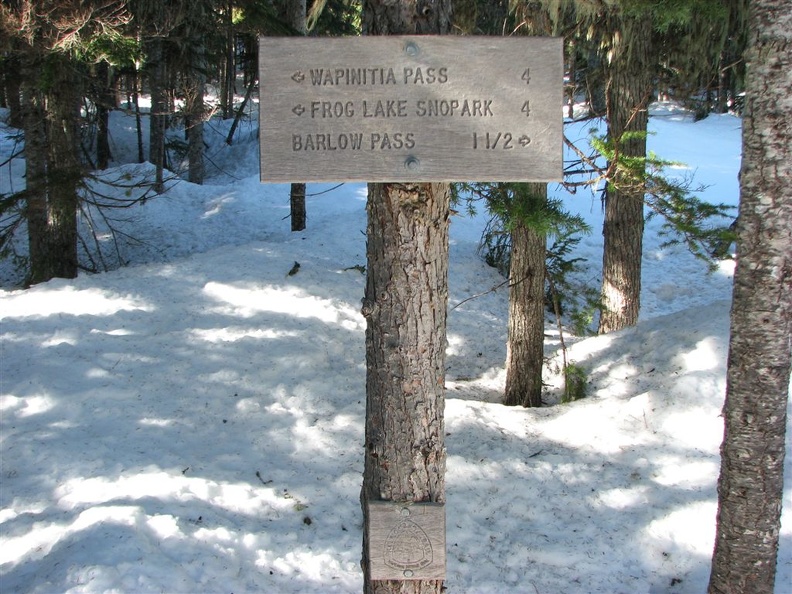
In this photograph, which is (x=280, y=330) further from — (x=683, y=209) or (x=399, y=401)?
(x=399, y=401)

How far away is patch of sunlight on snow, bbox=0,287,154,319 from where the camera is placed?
8.02m

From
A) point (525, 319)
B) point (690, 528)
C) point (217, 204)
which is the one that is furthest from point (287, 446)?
point (217, 204)

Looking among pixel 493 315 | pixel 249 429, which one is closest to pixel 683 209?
pixel 249 429

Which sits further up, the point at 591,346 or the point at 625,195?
the point at 625,195

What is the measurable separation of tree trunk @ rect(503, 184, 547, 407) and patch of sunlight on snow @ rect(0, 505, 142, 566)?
12.7 feet

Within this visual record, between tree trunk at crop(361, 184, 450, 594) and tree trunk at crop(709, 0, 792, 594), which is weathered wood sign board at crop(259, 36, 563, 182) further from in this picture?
tree trunk at crop(709, 0, 792, 594)

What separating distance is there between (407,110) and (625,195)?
5.14 meters

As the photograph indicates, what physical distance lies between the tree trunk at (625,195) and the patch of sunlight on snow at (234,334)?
11.7 feet

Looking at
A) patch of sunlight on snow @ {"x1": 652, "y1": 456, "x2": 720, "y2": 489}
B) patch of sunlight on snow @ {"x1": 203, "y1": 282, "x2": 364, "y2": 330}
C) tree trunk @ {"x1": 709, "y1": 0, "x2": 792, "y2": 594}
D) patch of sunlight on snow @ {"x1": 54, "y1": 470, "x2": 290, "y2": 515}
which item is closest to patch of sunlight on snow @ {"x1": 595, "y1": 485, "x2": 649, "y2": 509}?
patch of sunlight on snow @ {"x1": 652, "y1": 456, "x2": 720, "y2": 489}

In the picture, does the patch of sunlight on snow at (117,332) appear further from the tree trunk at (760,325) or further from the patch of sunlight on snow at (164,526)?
the tree trunk at (760,325)

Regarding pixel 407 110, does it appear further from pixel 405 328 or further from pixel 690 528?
pixel 690 528

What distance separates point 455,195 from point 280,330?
9.60 ft

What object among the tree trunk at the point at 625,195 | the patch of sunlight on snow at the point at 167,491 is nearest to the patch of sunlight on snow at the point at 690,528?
the patch of sunlight on snow at the point at 167,491

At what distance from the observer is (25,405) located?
623 cm
